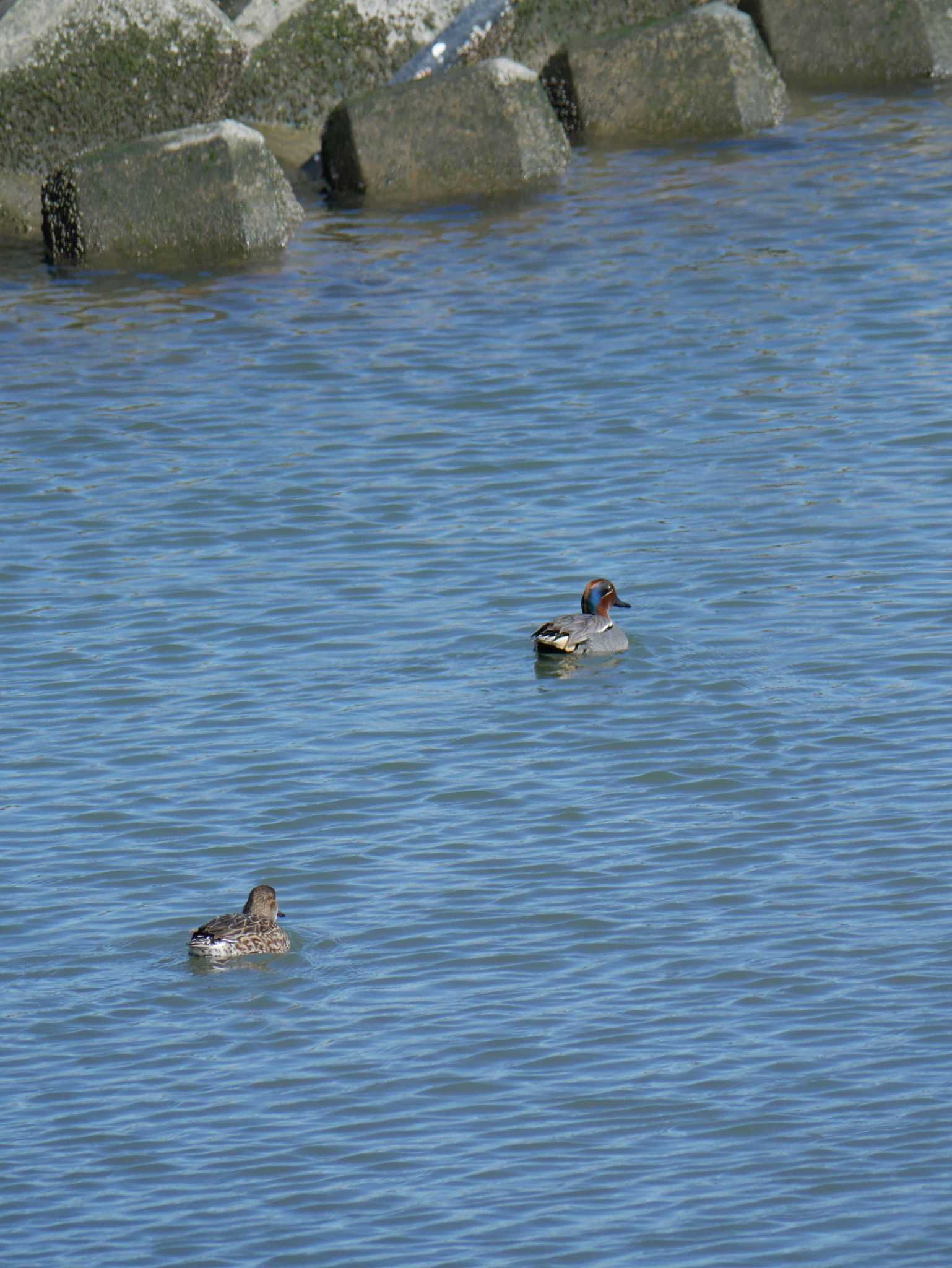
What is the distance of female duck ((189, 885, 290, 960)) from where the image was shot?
8367 millimetres

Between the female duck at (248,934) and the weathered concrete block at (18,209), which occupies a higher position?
the weathered concrete block at (18,209)

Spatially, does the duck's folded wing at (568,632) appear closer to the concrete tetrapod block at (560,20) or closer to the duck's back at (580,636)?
the duck's back at (580,636)

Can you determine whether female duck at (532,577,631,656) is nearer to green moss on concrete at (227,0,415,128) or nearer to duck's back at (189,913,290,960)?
duck's back at (189,913,290,960)

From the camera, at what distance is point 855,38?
23344mm

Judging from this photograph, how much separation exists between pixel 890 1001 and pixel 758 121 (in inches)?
603

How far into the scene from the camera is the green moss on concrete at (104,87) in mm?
20047

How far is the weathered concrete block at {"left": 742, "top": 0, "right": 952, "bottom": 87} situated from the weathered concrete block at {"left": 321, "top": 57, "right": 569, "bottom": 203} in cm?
353

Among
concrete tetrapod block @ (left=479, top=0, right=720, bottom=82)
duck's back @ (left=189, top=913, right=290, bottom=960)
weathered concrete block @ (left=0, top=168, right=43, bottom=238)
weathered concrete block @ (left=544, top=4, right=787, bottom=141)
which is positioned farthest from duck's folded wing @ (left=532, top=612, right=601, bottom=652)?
concrete tetrapod block @ (left=479, top=0, right=720, bottom=82)

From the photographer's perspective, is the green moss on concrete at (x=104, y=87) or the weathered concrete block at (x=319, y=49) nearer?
the green moss on concrete at (x=104, y=87)

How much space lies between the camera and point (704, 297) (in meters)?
17.5

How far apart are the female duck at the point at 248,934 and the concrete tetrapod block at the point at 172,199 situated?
11.1m

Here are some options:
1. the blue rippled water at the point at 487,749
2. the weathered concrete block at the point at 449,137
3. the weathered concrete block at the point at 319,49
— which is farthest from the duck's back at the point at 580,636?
the weathered concrete block at the point at 319,49

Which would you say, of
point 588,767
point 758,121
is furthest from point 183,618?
point 758,121

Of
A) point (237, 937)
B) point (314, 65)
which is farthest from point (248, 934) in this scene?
point (314, 65)
